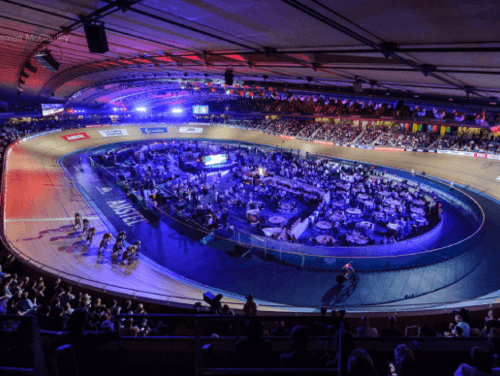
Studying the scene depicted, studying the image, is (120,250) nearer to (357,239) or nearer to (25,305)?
(25,305)

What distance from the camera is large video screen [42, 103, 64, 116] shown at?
137ft

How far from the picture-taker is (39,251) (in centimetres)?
1088

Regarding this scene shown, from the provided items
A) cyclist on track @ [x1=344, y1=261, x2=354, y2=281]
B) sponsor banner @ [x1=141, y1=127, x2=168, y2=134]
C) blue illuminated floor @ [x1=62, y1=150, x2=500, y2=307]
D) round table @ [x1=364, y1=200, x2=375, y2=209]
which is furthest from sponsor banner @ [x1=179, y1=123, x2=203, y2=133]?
cyclist on track @ [x1=344, y1=261, x2=354, y2=281]

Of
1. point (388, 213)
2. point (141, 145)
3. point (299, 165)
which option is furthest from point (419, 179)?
point (141, 145)

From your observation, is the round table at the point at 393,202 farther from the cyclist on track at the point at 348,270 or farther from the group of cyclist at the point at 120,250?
the group of cyclist at the point at 120,250

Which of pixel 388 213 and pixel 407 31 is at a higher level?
pixel 407 31

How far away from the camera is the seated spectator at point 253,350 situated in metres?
2.75

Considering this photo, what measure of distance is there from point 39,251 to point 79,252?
1347 mm

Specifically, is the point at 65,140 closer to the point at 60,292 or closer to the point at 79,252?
the point at 79,252

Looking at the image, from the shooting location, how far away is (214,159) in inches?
1266

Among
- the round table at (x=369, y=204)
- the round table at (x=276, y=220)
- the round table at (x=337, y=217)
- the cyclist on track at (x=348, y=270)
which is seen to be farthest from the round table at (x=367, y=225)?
the cyclist on track at (x=348, y=270)

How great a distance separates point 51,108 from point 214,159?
2965 cm

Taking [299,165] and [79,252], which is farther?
[299,165]

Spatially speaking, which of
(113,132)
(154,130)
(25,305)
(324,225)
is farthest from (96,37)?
(154,130)
